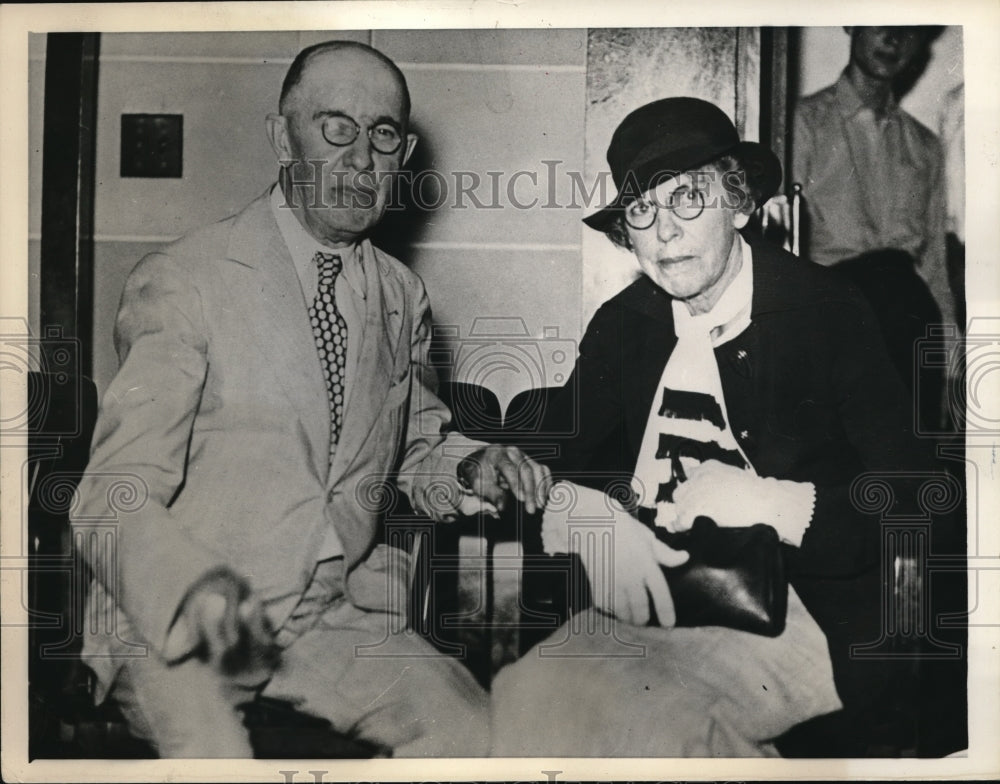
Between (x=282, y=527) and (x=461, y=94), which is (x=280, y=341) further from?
(x=461, y=94)

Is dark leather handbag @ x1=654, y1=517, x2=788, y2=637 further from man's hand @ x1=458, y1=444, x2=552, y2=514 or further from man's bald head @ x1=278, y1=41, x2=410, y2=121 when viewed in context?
man's bald head @ x1=278, y1=41, x2=410, y2=121

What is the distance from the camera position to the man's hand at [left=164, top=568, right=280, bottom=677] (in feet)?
5.16

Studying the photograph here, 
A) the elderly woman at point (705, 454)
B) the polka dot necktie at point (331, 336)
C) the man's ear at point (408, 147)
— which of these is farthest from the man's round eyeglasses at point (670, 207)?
the polka dot necktie at point (331, 336)

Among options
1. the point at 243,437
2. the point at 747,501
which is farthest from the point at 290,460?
the point at 747,501

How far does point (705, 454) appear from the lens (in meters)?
1.58

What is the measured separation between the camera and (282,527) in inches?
61.9

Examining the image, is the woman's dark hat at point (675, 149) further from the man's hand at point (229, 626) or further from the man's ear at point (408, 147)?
the man's hand at point (229, 626)

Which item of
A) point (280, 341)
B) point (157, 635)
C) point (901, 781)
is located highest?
point (280, 341)

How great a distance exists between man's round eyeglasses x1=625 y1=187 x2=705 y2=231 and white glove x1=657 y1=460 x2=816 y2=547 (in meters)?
0.49

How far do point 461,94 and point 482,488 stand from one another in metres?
0.78

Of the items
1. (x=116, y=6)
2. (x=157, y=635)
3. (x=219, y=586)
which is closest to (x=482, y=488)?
(x=219, y=586)

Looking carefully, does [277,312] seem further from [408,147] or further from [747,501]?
[747,501]

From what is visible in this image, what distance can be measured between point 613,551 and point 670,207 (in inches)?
27.1

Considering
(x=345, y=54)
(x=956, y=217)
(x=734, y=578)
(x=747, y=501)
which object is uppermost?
(x=345, y=54)
